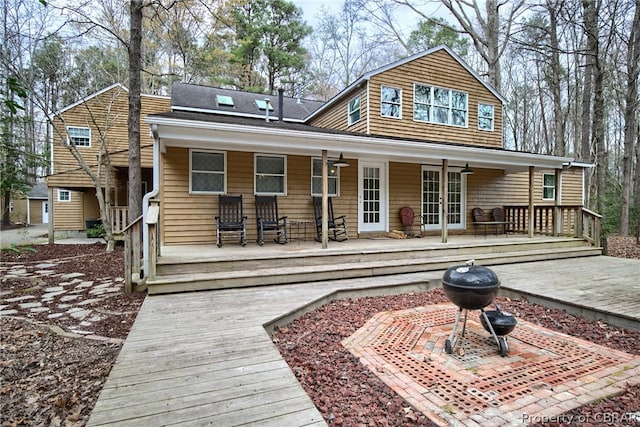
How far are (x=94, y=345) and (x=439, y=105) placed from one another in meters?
9.62

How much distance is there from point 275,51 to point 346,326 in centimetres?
1654

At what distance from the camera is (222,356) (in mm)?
2541

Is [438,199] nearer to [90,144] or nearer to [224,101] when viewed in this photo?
[224,101]

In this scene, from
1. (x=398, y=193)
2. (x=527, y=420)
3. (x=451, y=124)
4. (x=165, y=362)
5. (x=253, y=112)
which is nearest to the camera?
(x=527, y=420)

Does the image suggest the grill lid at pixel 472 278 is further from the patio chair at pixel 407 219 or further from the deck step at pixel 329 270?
the patio chair at pixel 407 219

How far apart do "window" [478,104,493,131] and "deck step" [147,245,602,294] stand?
171 inches

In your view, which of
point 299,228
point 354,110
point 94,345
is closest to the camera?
point 94,345

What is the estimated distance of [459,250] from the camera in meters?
6.82

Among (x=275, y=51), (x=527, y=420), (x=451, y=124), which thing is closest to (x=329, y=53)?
(x=275, y=51)

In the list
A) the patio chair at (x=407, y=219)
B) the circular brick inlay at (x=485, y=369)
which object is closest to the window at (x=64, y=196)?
the patio chair at (x=407, y=219)

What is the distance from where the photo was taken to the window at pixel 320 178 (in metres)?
7.75

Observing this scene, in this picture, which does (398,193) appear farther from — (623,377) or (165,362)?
(165,362)

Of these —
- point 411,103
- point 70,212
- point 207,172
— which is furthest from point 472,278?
point 70,212

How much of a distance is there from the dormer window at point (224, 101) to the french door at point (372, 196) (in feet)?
19.8
